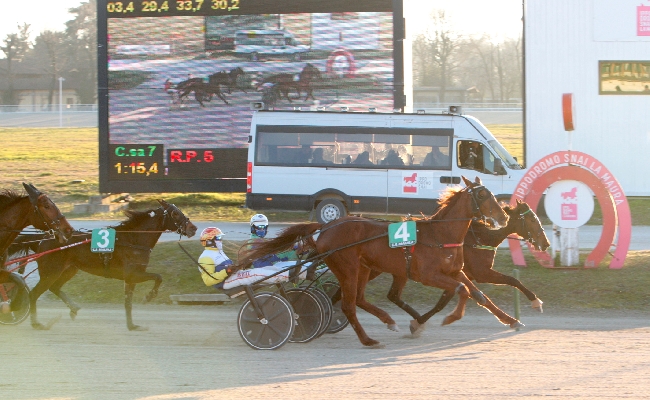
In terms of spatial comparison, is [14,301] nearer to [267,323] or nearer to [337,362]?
[267,323]

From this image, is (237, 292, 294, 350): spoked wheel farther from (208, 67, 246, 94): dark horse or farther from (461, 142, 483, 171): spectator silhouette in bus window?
(208, 67, 246, 94): dark horse

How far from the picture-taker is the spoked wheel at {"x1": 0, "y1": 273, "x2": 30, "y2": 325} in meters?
9.77

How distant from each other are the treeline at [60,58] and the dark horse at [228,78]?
145ft

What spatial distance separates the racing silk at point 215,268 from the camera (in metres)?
8.95

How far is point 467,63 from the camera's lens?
7444 cm

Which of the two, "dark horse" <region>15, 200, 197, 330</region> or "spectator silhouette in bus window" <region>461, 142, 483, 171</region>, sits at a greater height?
"spectator silhouette in bus window" <region>461, 142, 483, 171</region>

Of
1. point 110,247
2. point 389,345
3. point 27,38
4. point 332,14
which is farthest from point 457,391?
point 27,38

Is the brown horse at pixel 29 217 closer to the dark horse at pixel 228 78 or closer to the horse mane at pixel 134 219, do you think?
the horse mane at pixel 134 219

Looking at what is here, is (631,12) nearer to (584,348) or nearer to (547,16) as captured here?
(547,16)

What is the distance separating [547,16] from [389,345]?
48.1 feet

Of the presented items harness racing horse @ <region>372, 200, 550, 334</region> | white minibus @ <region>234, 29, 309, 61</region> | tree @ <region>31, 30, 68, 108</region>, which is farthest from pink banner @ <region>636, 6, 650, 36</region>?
tree @ <region>31, 30, 68, 108</region>

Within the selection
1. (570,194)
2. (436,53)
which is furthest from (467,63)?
(570,194)

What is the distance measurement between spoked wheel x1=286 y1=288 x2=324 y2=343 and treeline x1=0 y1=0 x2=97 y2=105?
55.0 m

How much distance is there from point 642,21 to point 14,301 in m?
17.3
